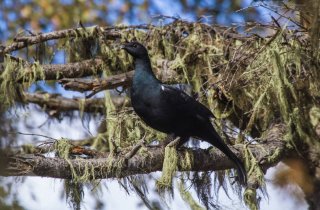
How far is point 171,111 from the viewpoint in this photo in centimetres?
379

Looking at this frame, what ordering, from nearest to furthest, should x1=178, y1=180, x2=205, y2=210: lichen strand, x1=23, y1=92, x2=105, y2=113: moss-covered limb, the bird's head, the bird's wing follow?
x1=178, y1=180, x2=205, y2=210: lichen strand, the bird's wing, the bird's head, x1=23, y1=92, x2=105, y2=113: moss-covered limb

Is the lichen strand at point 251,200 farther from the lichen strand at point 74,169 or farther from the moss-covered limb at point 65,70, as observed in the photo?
the moss-covered limb at point 65,70

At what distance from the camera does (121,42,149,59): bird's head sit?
13.4 ft

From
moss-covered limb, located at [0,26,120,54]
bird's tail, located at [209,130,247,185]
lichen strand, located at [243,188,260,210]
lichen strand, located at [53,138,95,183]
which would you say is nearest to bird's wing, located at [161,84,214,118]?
bird's tail, located at [209,130,247,185]

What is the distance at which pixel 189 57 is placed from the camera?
14.7 ft

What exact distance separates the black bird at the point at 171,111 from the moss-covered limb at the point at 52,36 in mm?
828

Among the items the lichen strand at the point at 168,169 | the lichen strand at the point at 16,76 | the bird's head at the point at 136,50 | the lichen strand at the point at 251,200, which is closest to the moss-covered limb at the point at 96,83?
the bird's head at the point at 136,50

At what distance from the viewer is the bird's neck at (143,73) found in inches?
153

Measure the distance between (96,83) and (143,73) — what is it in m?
0.30

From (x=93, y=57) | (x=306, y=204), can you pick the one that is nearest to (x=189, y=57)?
Result: (x=93, y=57)

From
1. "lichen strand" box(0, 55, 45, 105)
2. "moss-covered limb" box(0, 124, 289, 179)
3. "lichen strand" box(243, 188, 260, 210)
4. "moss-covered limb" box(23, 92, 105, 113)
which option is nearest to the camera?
"moss-covered limb" box(0, 124, 289, 179)

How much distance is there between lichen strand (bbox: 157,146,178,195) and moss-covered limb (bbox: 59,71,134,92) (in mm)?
790

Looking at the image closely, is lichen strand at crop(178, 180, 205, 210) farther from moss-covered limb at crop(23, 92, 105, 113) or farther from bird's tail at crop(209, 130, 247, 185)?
moss-covered limb at crop(23, 92, 105, 113)

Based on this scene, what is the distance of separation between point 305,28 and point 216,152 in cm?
88
